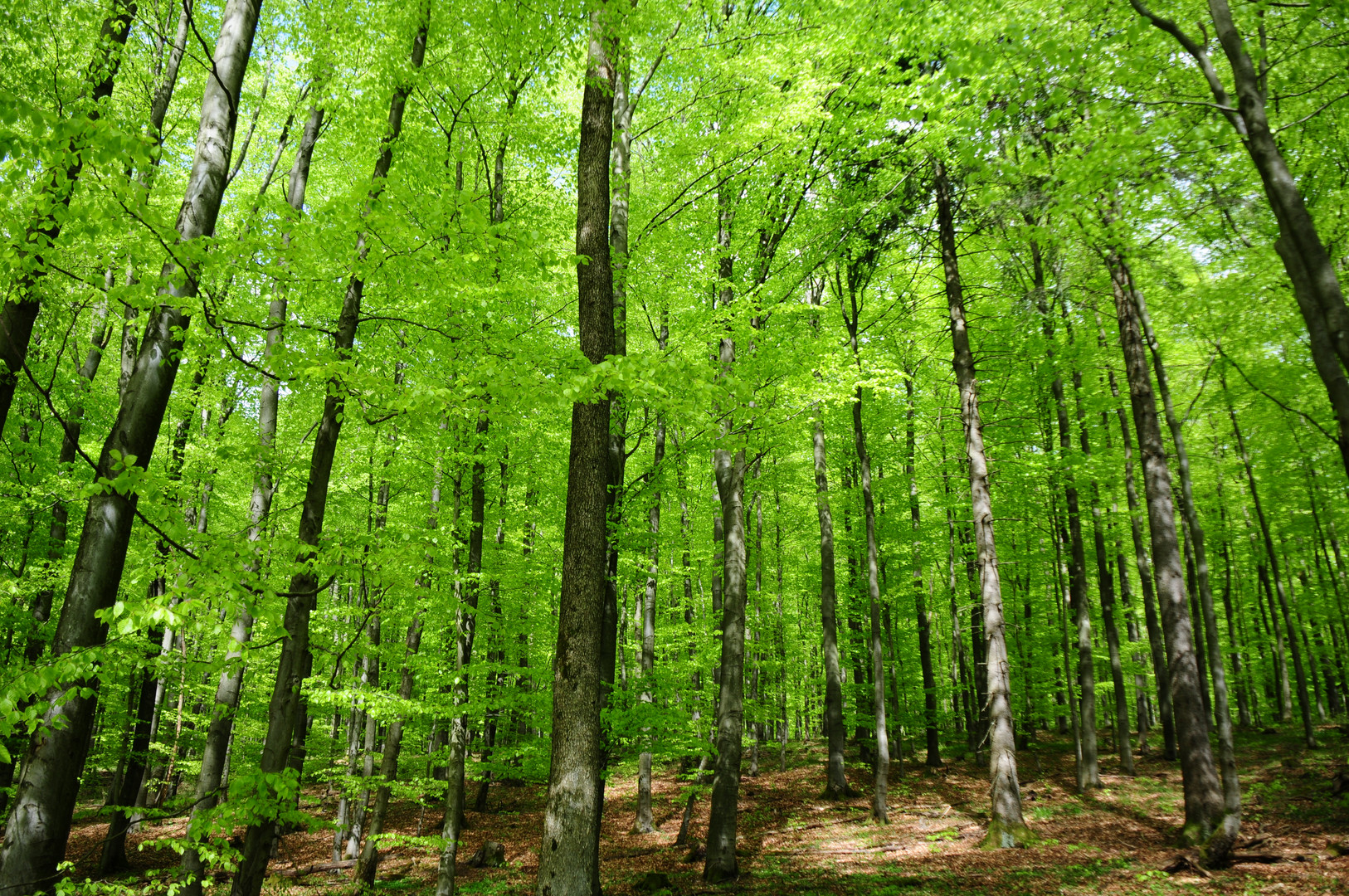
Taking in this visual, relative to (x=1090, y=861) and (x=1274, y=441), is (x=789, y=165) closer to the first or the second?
(x=1090, y=861)

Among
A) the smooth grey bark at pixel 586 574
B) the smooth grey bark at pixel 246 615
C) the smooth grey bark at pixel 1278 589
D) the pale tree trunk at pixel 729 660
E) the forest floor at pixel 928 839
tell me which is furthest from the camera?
the smooth grey bark at pixel 1278 589

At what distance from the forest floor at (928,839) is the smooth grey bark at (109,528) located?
1659 mm

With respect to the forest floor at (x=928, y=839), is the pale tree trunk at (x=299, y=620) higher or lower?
higher

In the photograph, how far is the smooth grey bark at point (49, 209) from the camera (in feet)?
11.3

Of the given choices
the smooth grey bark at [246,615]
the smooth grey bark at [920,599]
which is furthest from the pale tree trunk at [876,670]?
the smooth grey bark at [246,615]

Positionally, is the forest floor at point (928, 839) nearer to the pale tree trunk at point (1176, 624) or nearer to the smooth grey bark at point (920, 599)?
the pale tree trunk at point (1176, 624)

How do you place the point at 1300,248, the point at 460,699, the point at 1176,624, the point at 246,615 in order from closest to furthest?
the point at 1300,248
the point at 246,615
the point at 1176,624
the point at 460,699

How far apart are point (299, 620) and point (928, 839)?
10.5m

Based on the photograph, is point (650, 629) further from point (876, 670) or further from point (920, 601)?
point (920, 601)

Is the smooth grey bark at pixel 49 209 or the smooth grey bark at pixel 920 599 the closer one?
the smooth grey bark at pixel 49 209

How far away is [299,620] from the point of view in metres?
5.45

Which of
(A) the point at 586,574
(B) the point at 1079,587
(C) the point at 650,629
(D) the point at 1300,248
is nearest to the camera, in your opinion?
(D) the point at 1300,248

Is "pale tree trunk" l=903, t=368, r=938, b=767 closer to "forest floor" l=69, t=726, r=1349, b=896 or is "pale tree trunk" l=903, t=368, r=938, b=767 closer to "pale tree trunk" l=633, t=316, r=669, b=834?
"forest floor" l=69, t=726, r=1349, b=896

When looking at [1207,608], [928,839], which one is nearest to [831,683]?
[928,839]
